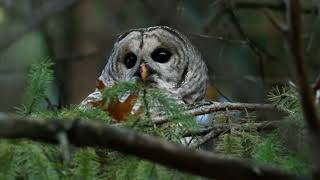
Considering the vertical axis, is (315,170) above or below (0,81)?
below

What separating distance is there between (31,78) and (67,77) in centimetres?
254

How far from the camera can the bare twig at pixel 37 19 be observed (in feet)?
14.3

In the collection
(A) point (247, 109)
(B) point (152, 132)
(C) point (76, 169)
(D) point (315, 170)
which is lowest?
(D) point (315, 170)

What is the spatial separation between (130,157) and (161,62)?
2.50 meters

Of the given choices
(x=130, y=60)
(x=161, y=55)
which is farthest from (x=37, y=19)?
(x=161, y=55)

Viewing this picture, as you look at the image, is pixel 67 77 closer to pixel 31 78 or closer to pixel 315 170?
pixel 31 78

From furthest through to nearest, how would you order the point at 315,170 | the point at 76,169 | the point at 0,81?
the point at 0,81, the point at 76,169, the point at 315,170

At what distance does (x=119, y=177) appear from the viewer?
1823 mm

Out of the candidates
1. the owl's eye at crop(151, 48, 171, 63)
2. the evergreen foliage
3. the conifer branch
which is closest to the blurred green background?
the owl's eye at crop(151, 48, 171, 63)

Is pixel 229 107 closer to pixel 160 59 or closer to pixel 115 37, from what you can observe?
pixel 160 59

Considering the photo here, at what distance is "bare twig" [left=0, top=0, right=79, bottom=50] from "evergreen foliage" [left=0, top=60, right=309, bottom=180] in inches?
81.5

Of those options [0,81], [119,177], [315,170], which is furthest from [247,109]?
[0,81]

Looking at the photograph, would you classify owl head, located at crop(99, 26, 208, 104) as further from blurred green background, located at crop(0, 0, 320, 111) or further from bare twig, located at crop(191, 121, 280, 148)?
bare twig, located at crop(191, 121, 280, 148)

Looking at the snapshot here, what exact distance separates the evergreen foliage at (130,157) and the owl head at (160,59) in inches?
74.2
